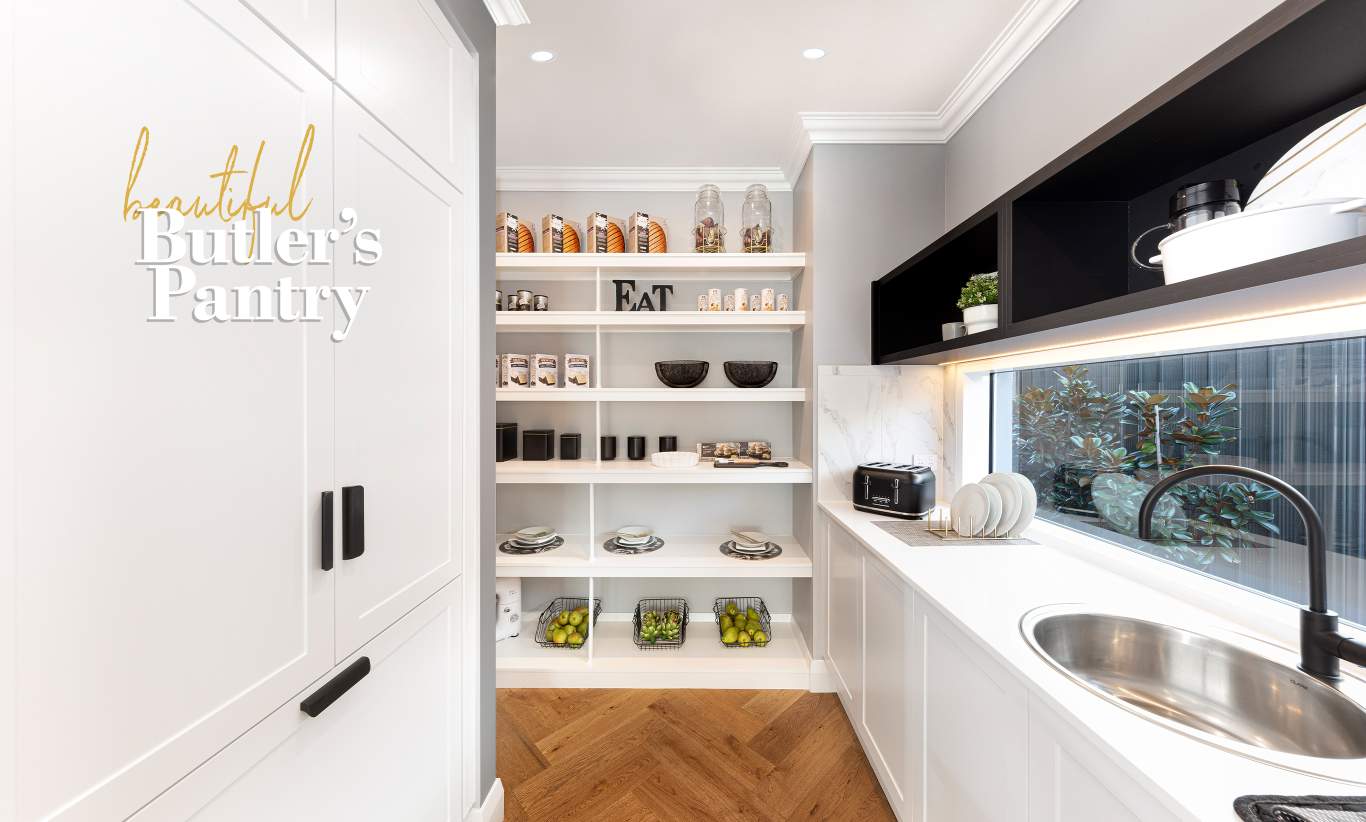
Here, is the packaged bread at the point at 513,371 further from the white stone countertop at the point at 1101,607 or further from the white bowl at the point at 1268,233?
the white bowl at the point at 1268,233

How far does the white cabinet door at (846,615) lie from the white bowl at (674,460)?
697mm

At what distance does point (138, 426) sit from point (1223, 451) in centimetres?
219

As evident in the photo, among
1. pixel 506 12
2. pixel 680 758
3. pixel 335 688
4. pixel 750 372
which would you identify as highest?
pixel 506 12

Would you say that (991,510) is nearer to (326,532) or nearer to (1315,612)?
(1315,612)

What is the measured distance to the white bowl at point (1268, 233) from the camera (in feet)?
2.80

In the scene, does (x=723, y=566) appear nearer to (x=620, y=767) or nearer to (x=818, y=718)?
(x=818, y=718)

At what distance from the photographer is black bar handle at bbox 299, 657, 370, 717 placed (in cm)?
98

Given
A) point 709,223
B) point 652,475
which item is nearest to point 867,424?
point 652,475

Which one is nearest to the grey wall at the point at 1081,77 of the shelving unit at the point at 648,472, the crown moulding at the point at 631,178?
the shelving unit at the point at 648,472

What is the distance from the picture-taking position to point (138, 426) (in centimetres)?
69

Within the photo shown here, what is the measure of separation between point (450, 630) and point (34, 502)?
108 centimetres

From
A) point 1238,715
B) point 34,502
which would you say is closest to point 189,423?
point 34,502

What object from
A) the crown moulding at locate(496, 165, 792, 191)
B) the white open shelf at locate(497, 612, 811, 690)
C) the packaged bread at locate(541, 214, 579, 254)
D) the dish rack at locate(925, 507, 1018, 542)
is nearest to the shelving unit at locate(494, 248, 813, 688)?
the white open shelf at locate(497, 612, 811, 690)

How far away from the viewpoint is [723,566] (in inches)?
107
